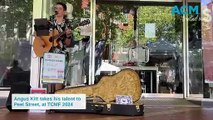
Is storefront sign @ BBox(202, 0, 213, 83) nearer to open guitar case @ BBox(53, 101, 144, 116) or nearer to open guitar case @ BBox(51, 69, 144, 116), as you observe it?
open guitar case @ BBox(51, 69, 144, 116)

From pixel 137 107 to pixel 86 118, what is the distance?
1.92 feet

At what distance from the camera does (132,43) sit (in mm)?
7305

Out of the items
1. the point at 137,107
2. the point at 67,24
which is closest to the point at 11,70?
the point at 67,24

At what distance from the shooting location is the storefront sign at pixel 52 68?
14.8 feet

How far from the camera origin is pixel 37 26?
16.3 ft

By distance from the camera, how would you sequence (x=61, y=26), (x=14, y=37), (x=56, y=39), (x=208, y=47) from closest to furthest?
(x=208, y=47) → (x=56, y=39) → (x=61, y=26) → (x=14, y=37)

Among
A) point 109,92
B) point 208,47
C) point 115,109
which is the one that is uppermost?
point 208,47

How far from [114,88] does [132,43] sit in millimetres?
3008

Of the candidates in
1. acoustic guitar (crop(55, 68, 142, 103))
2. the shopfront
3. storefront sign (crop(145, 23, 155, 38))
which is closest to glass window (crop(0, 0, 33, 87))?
the shopfront

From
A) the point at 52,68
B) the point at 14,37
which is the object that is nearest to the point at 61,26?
the point at 14,37

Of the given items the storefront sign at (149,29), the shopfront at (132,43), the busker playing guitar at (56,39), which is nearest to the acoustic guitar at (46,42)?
the busker playing guitar at (56,39)

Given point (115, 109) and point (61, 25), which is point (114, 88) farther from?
point (61, 25)

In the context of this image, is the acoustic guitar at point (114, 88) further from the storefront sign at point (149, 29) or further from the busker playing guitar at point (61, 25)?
the storefront sign at point (149, 29)

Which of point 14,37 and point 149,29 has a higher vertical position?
point 149,29
